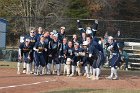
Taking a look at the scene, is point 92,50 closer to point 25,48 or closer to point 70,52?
point 70,52

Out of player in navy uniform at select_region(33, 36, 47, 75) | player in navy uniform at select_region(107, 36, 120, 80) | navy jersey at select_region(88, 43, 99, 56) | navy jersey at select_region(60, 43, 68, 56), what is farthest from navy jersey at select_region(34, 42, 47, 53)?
player in navy uniform at select_region(107, 36, 120, 80)

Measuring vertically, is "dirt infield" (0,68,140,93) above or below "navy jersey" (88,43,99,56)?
below

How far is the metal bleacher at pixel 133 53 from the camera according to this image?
29625 mm

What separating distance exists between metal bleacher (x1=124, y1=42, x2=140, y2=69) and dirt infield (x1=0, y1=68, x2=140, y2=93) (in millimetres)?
7198

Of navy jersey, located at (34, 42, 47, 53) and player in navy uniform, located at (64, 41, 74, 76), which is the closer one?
navy jersey, located at (34, 42, 47, 53)

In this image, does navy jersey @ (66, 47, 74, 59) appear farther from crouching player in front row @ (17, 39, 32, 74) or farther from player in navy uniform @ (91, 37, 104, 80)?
crouching player in front row @ (17, 39, 32, 74)

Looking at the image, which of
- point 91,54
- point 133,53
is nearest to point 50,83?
point 91,54

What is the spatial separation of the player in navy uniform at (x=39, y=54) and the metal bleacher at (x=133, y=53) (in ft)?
28.2

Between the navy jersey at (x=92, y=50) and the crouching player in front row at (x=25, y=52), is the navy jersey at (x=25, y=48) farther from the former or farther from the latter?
the navy jersey at (x=92, y=50)

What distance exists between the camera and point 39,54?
72.5 feet

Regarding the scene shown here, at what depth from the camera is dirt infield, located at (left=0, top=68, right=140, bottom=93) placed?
→ 17906 millimetres

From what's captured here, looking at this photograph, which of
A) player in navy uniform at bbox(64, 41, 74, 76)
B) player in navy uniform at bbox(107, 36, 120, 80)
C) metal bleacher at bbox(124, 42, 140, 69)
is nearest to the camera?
player in navy uniform at bbox(107, 36, 120, 80)

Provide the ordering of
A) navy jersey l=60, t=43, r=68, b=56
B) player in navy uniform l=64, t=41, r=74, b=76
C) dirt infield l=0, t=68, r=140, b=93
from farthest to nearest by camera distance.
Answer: navy jersey l=60, t=43, r=68, b=56
player in navy uniform l=64, t=41, r=74, b=76
dirt infield l=0, t=68, r=140, b=93

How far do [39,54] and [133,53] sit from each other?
10094mm
